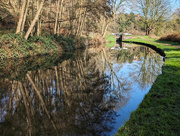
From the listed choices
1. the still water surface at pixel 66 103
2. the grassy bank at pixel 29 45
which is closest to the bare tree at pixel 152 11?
the grassy bank at pixel 29 45

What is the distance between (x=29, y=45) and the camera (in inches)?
511

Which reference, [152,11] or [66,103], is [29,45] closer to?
[66,103]

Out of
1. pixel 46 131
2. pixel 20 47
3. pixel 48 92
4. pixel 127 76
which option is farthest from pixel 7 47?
pixel 46 131

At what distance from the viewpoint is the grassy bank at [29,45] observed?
11547mm

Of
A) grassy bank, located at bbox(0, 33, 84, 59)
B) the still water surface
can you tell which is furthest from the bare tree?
the still water surface

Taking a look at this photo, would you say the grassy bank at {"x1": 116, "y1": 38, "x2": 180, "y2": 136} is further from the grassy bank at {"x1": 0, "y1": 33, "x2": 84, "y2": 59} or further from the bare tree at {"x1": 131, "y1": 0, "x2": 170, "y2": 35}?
the bare tree at {"x1": 131, "y1": 0, "x2": 170, "y2": 35}

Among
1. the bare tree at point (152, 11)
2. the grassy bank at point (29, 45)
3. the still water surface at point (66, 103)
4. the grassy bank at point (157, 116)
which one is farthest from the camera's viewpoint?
the bare tree at point (152, 11)

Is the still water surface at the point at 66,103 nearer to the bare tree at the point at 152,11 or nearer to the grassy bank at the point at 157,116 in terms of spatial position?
the grassy bank at the point at 157,116

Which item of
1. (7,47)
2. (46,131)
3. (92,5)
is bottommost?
(46,131)

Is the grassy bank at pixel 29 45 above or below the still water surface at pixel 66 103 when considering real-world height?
above

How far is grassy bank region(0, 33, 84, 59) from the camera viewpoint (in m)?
11.5

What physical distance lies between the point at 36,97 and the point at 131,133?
3.29 metres

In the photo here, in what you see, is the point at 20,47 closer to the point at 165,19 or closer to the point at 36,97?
the point at 36,97

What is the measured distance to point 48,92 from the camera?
17.9ft
